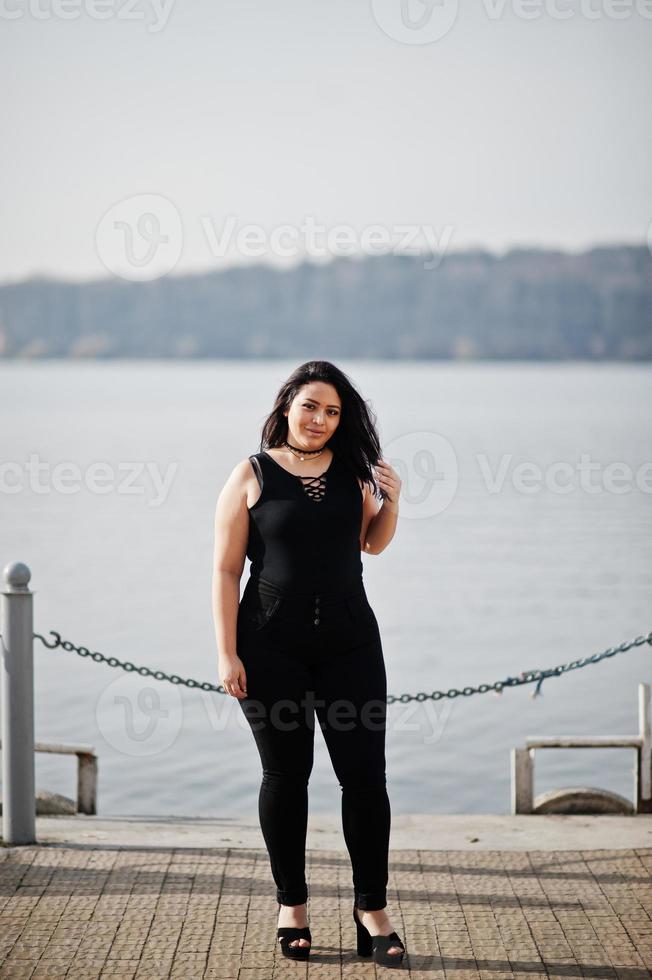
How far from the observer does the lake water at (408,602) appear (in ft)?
35.1

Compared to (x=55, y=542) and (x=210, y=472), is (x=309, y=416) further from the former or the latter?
(x=210, y=472)

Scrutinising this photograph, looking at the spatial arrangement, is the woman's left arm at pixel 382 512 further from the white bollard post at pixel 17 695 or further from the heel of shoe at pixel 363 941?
the white bollard post at pixel 17 695

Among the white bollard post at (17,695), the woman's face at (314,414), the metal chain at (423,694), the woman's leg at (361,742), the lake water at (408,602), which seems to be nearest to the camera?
the woman's leg at (361,742)

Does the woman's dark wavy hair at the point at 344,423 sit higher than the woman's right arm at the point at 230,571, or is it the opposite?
the woman's dark wavy hair at the point at 344,423

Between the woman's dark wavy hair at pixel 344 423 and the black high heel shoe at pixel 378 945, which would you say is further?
the woman's dark wavy hair at pixel 344 423

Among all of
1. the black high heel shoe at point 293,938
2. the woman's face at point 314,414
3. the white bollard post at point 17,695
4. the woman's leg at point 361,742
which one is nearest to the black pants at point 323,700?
the woman's leg at point 361,742

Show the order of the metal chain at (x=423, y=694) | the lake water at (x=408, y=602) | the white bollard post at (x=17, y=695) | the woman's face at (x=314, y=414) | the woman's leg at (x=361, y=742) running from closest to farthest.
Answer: the woman's leg at (x=361, y=742), the woman's face at (x=314, y=414), the white bollard post at (x=17, y=695), the metal chain at (x=423, y=694), the lake water at (x=408, y=602)

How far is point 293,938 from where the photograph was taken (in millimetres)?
3934

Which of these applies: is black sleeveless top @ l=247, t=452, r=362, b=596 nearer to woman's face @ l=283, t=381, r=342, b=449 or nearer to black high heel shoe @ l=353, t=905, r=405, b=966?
woman's face @ l=283, t=381, r=342, b=449

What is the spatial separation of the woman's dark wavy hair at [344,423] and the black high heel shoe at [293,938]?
53.3 inches

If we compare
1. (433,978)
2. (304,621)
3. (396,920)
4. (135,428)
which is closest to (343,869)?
(396,920)

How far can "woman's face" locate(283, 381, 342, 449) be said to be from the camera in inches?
155

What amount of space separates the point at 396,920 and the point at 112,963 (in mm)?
943

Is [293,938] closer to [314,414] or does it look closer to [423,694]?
[423,694]
